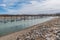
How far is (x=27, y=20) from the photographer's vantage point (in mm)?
2684

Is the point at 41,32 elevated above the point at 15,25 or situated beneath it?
situated beneath

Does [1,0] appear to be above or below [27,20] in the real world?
above

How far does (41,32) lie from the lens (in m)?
2.65

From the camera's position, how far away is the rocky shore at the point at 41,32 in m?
2.62

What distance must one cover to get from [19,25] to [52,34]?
0.58 meters

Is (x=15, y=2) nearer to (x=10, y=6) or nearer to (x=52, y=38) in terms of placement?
(x=10, y=6)

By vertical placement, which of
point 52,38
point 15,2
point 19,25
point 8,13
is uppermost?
point 15,2

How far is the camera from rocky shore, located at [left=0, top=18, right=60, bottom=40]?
2.62m

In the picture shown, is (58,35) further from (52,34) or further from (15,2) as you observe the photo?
(15,2)

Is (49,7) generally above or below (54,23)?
above

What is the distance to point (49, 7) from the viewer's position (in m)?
2.66

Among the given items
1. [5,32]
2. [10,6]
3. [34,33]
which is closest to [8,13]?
[10,6]

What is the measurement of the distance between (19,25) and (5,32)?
0.27m

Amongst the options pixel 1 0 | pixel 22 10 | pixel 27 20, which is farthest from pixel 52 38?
pixel 1 0
